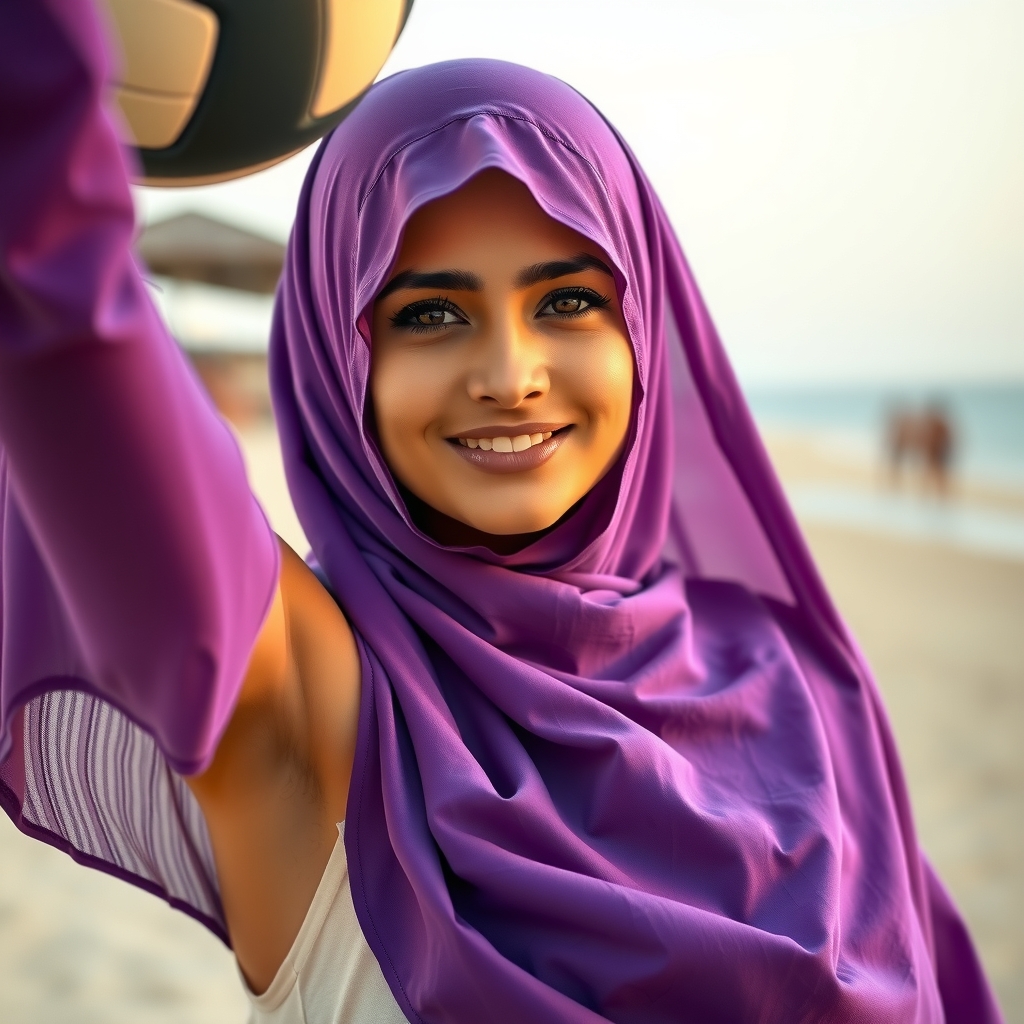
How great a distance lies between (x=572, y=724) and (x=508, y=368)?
42cm

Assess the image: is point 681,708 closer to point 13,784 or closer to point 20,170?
point 13,784

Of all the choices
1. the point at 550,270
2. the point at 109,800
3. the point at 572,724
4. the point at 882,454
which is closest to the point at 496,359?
the point at 550,270

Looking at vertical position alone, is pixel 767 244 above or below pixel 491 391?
below

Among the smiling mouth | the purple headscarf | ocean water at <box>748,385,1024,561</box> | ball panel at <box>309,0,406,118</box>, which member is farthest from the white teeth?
ocean water at <box>748,385,1024,561</box>

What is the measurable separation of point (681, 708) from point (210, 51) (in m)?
0.96

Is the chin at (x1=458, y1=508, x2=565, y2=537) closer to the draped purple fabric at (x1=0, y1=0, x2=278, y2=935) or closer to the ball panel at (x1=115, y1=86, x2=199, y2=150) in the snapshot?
the draped purple fabric at (x1=0, y1=0, x2=278, y2=935)

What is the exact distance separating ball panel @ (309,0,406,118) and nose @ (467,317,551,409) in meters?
0.39

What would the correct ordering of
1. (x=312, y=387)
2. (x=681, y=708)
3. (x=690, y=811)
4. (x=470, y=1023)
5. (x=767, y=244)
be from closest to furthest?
(x=470, y=1023) → (x=690, y=811) → (x=681, y=708) → (x=312, y=387) → (x=767, y=244)

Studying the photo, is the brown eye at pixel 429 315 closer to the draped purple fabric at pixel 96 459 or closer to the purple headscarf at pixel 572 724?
the purple headscarf at pixel 572 724

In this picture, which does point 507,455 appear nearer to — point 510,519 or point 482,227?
point 510,519

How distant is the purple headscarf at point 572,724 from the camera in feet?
3.29

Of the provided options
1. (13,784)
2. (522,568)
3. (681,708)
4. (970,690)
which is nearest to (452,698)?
(522,568)

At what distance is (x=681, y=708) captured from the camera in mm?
1229

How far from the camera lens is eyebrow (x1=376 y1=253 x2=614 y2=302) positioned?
1080 millimetres
